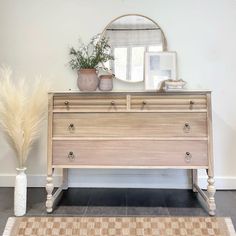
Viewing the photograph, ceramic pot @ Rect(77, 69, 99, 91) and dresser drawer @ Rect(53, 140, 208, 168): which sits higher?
ceramic pot @ Rect(77, 69, 99, 91)

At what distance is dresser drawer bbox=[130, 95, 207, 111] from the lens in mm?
1973

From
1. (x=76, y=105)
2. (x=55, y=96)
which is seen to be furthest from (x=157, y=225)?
(x=55, y=96)

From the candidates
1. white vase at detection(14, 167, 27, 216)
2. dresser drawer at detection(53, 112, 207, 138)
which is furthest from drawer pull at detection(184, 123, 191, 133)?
white vase at detection(14, 167, 27, 216)

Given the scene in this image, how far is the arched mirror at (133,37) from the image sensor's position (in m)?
2.49

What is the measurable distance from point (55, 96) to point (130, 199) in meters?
1.14

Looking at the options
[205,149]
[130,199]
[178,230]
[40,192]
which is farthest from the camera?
[40,192]

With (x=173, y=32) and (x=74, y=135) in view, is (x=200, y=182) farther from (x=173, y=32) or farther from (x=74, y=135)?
(x=173, y=32)

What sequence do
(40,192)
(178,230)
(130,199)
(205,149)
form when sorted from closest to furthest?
1. (178,230)
2. (205,149)
3. (130,199)
4. (40,192)

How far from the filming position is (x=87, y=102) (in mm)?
2014

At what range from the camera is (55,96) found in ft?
6.61

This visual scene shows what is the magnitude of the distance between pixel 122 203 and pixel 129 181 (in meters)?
0.39

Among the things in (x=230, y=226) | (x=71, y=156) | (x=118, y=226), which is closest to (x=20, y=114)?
(x=71, y=156)

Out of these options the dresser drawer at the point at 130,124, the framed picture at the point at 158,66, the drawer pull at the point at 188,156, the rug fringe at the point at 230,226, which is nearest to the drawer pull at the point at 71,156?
the dresser drawer at the point at 130,124

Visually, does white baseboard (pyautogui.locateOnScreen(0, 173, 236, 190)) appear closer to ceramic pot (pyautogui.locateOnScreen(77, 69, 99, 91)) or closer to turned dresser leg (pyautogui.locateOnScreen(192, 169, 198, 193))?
turned dresser leg (pyautogui.locateOnScreen(192, 169, 198, 193))
